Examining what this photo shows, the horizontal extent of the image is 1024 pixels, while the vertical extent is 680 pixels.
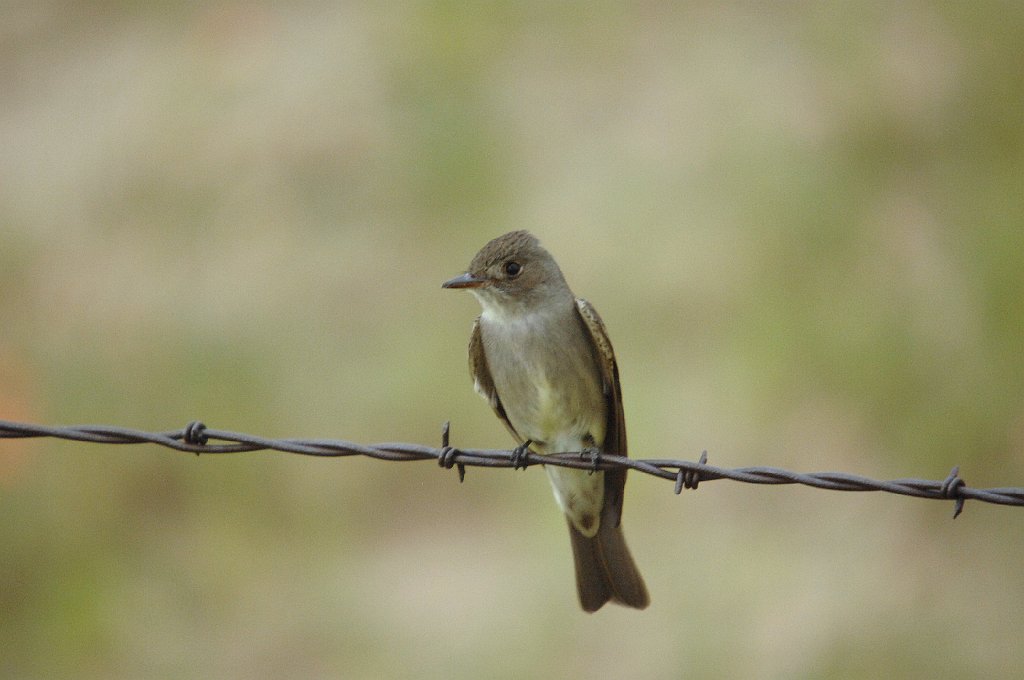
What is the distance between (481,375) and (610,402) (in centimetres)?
47

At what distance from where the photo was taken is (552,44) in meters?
8.90

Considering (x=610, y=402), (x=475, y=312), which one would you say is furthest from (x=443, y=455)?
(x=475, y=312)

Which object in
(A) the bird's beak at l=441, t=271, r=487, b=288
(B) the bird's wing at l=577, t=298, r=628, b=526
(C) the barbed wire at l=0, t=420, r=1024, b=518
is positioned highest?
(A) the bird's beak at l=441, t=271, r=487, b=288

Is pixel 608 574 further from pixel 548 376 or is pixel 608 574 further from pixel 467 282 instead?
pixel 467 282

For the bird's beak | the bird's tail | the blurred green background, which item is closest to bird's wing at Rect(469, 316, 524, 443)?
the bird's beak

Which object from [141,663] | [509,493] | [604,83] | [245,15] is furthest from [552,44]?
[141,663]

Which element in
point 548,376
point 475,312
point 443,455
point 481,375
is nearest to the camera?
point 443,455

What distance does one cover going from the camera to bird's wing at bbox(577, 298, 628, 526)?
3.90 meters

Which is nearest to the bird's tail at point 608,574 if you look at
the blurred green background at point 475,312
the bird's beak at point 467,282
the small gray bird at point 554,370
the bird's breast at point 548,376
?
the small gray bird at point 554,370

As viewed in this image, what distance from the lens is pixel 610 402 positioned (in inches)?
157

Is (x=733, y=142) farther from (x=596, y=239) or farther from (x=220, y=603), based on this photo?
(x=220, y=603)

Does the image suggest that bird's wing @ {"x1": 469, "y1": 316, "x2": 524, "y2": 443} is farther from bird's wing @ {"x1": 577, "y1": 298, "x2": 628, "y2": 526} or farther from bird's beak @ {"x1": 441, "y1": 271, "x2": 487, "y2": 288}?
bird's wing @ {"x1": 577, "y1": 298, "x2": 628, "y2": 526}

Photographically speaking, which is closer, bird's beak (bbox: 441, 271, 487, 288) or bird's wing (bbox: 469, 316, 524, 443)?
bird's beak (bbox: 441, 271, 487, 288)

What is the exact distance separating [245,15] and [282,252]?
2199 mm
